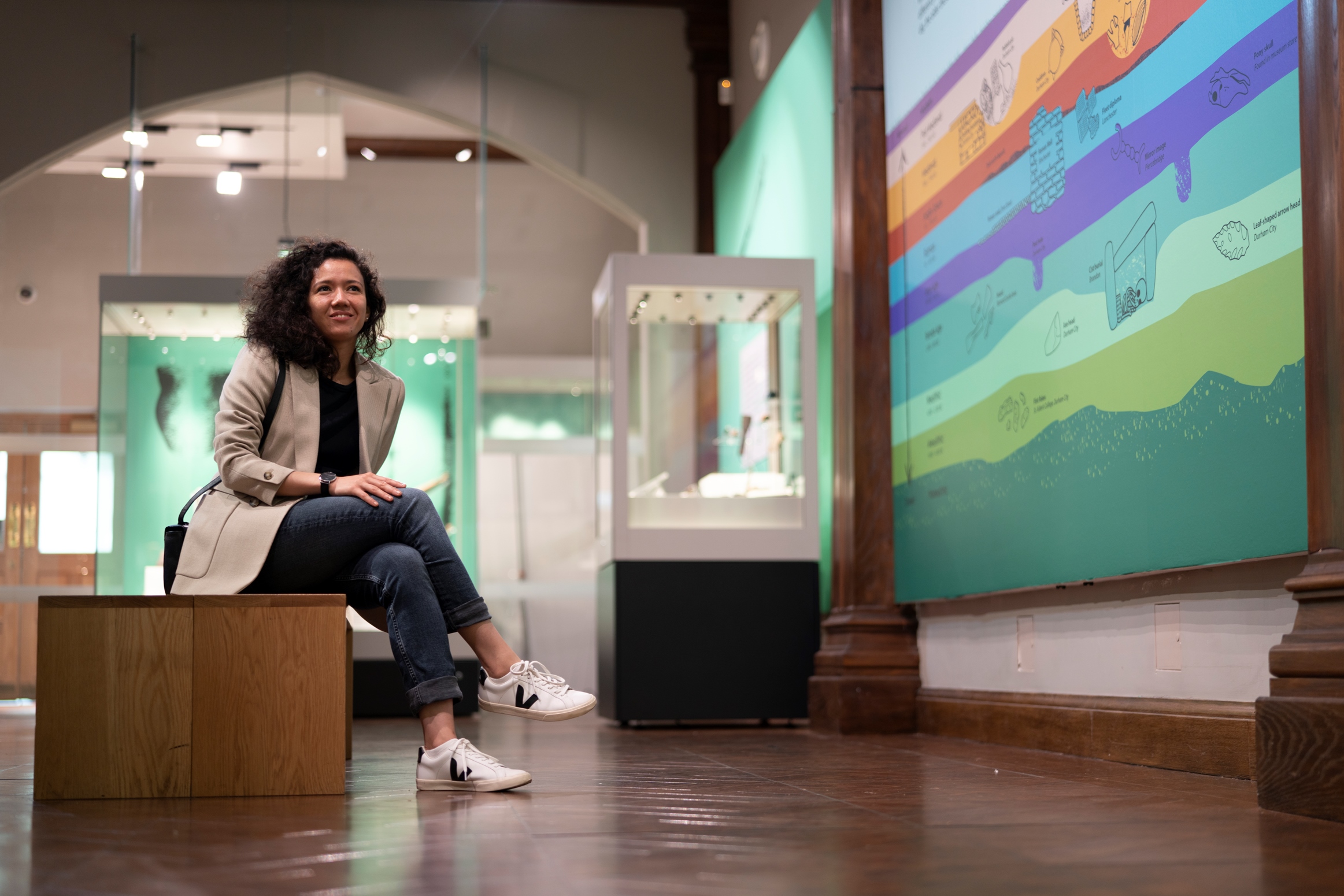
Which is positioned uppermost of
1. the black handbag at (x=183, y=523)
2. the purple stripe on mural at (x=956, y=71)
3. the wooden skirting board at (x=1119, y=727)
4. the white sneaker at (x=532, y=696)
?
the purple stripe on mural at (x=956, y=71)

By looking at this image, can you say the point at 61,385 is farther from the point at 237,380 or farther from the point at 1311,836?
the point at 1311,836

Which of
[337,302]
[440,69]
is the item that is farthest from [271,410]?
[440,69]

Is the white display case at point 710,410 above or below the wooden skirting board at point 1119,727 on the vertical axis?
above

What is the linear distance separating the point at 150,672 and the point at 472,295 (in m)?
4.20

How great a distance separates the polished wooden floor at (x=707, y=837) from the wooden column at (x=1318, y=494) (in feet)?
0.32

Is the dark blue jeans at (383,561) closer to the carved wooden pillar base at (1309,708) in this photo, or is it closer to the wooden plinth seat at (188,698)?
the wooden plinth seat at (188,698)

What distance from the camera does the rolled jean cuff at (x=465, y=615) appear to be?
2.74 m

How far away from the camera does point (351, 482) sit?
9.04ft

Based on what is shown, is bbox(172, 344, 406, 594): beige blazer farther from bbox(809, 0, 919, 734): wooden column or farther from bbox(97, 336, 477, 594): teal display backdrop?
bbox(97, 336, 477, 594): teal display backdrop

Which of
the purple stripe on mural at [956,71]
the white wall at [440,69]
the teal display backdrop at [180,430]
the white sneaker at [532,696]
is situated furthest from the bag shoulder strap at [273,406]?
the white wall at [440,69]

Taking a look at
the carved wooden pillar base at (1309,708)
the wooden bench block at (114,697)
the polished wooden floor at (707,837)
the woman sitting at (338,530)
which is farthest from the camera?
the woman sitting at (338,530)

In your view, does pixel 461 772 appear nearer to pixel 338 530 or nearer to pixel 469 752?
pixel 469 752

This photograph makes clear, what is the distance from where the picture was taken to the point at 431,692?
103 inches

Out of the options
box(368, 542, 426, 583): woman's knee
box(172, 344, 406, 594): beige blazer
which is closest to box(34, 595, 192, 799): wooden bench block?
box(172, 344, 406, 594): beige blazer
